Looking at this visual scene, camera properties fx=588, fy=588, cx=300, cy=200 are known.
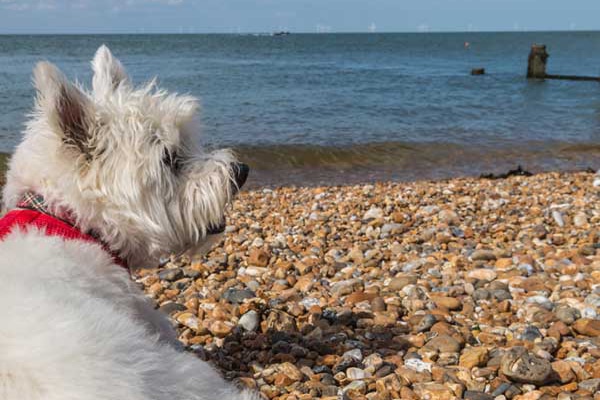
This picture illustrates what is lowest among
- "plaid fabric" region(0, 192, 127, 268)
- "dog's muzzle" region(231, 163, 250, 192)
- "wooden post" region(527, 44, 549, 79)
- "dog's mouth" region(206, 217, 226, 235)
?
"dog's mouth" region(206, 217, 226, 235)

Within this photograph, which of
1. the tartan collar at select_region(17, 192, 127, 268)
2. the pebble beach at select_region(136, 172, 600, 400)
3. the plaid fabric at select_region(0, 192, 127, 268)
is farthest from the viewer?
the pebble beach at select_region(136, 172, 600, 400)

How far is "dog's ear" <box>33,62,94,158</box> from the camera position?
7.88 feet

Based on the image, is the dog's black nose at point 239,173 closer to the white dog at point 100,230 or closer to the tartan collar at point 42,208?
the white dog at point 100,230

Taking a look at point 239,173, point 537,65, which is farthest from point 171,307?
point 537,65

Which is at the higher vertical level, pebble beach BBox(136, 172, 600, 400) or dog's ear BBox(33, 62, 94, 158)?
dog's ear BBox(33, 62, 94, 158)

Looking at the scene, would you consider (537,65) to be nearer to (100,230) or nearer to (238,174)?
(238,174)

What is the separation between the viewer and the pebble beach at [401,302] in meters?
3.64

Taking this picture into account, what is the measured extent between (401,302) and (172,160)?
2.59 metres

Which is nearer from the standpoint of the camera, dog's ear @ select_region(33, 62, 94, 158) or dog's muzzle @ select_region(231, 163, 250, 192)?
dog's ear @ select_region(33, 62, 94, 158)

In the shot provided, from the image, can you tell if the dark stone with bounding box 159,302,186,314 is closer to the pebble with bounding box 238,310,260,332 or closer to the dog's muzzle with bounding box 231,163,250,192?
the pebble with bounding box 238,310,260,332

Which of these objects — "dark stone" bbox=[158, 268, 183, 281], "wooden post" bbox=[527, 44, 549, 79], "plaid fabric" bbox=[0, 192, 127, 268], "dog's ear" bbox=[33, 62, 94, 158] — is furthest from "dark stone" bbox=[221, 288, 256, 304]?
"wooden post" bbox=[527, 44, 549, 79]

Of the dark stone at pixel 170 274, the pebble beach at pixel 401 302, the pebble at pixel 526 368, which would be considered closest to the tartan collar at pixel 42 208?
the pebble beach at pixel 401 302

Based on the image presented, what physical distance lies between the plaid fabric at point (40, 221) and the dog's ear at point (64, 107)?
1.01 feet

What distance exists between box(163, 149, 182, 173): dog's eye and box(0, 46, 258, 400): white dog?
0.01 m
